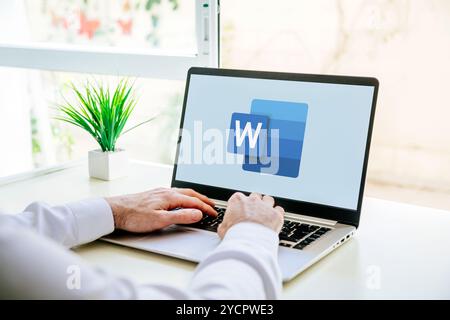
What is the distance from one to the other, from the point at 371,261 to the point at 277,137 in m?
0.37

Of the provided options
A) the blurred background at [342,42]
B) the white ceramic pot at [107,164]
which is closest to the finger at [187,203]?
the white ceramic pot at [107,164]

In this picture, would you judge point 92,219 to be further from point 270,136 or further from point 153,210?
point 270,136

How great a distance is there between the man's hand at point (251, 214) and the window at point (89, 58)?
778mm

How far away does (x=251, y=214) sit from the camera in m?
1.03

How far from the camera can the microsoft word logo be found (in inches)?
50.4

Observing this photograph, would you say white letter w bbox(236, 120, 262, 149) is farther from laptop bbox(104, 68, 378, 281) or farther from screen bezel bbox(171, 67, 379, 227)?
screen bezel bbox(171, 67, 379, 227)

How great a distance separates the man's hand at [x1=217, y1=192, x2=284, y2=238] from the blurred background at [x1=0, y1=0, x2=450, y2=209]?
769mm

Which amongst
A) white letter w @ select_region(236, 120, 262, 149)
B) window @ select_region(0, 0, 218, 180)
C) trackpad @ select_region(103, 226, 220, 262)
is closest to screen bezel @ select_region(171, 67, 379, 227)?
white letter w @ select_region(236, 120, 262, 149)

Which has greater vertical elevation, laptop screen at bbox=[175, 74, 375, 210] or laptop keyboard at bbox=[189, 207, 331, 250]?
laptop screen at bbox=[175, 74, 375, 210]

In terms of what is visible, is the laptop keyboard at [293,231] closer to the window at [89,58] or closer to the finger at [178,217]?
the finger at [178,217]

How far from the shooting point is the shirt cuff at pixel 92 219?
42.9 inches

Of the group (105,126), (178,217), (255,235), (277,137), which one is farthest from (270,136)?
(105,126)

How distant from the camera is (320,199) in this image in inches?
48.7
